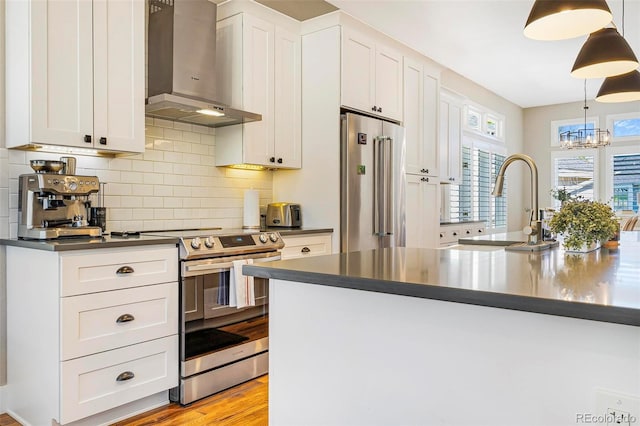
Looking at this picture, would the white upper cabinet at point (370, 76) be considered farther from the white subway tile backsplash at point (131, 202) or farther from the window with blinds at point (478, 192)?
the window with blinds at point (478, 192)

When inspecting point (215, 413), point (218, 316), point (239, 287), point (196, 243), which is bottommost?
point (215, 413)

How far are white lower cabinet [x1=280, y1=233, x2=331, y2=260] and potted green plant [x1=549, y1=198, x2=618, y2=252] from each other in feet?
6.40

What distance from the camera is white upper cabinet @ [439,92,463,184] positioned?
553cm

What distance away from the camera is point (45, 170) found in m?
2.53

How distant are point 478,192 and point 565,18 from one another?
5260 mm

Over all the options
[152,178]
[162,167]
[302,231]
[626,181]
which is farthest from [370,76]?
[626,181]

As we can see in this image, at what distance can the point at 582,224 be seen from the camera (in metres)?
1.90

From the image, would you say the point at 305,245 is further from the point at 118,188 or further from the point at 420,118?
the point at 420,118

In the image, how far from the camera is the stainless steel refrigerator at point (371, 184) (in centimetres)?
387

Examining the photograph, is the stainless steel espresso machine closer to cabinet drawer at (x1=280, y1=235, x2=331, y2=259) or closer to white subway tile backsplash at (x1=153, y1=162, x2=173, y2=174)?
white subway tile backsplash at (x1=153, y1=162, x2=173, y2=174)

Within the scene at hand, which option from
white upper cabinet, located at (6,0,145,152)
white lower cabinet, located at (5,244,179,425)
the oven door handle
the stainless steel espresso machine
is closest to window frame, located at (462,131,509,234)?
the oven door handle

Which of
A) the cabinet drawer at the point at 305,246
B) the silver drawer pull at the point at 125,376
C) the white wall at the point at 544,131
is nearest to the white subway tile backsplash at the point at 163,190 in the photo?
the cabinet drawer at the point at 305,246

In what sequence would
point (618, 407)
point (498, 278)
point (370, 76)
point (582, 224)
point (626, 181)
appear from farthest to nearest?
point (626, 181)
point (370, 76)
point (582, 224)
point (498, 278)
point (618, 407)

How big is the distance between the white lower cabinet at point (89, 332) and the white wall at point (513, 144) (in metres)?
5.50
